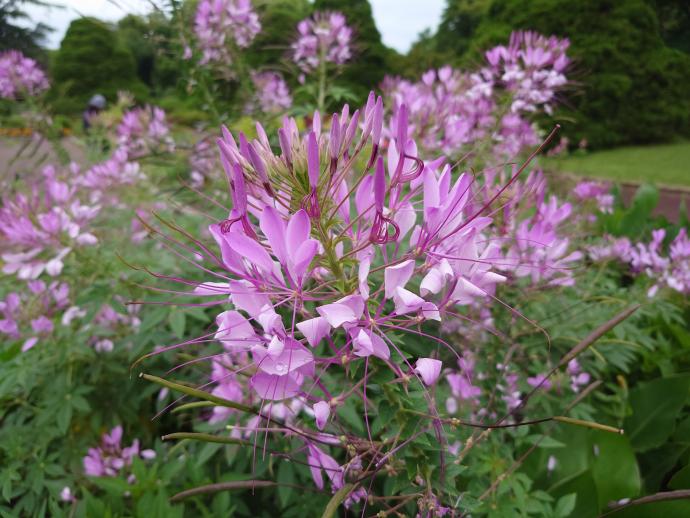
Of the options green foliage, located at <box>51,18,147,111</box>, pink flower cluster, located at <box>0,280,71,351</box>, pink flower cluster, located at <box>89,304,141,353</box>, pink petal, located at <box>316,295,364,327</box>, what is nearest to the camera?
pink petal, located at <box>316,295,364,327</box>

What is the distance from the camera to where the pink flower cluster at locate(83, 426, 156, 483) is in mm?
1505

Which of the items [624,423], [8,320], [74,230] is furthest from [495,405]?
[8,320]

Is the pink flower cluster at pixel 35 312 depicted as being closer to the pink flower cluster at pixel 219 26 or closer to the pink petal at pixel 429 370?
the pink flower cluster at pixel 219 26

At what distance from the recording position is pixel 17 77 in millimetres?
2701

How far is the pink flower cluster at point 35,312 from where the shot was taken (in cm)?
167

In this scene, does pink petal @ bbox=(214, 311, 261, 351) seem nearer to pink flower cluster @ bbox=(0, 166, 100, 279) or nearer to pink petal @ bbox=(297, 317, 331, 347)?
pink petal @ bbox=(297, 317, 331, 347)

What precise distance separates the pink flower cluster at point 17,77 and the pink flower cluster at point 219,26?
1257 mm

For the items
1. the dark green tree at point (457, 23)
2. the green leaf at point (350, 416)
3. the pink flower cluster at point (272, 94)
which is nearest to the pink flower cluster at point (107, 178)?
the pink flower cluster at point (272, 94)

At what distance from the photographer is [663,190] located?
6301 mm

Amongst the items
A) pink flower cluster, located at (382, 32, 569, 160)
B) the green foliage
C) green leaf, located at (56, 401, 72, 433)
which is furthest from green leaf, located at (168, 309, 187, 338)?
the green foliage

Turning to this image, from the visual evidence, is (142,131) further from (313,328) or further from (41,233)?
(313,328)

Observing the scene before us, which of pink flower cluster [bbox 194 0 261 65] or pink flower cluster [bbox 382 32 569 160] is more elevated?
pink flower cluster [bbox 194 0 261 65]

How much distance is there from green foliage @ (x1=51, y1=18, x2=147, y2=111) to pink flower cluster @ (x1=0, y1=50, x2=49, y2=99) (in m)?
13.2

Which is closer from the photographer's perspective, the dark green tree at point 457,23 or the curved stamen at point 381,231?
the curved stamen at point 381,231
